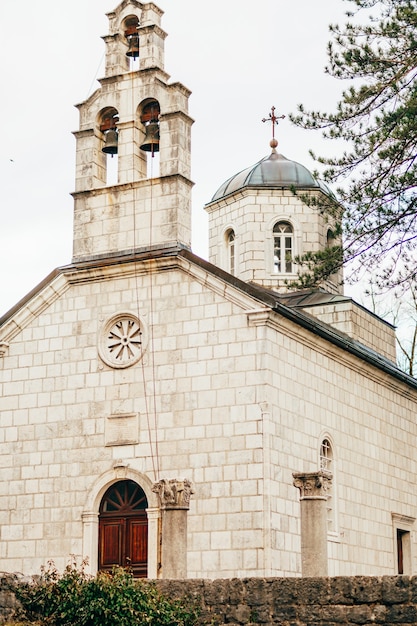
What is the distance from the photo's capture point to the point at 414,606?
12.7m

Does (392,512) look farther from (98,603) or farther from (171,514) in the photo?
(98,603)

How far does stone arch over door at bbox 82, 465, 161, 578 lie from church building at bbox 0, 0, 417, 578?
29 mm

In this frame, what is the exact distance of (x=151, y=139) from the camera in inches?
869

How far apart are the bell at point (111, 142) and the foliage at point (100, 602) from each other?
1027 centimetres

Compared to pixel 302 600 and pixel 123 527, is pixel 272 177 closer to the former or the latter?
pixel 123 527

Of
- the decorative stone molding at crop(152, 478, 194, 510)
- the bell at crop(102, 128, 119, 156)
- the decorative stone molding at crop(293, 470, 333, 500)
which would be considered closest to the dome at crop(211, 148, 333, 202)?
the bell at crop(102, 128, 119, 156)

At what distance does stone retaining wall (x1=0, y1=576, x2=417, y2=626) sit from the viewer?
506 inches

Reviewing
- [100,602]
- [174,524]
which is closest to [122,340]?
[174,524]

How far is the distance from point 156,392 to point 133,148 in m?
4.97

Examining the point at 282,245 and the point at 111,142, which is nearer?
the point at 111,142

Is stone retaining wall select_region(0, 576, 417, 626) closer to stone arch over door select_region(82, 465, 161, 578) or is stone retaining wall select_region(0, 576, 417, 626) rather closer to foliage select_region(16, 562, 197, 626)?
foliage select_region(16, 562, 197, 626)

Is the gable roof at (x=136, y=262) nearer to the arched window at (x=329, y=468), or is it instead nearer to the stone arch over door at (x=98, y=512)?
the arched window at (x=329, y=468)

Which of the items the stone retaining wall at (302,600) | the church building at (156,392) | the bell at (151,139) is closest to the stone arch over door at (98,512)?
the church building at (156,392)

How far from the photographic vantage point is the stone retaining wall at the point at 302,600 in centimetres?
1286
